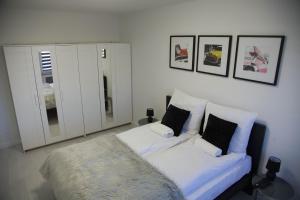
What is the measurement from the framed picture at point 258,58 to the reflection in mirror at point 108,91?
2.46 meters

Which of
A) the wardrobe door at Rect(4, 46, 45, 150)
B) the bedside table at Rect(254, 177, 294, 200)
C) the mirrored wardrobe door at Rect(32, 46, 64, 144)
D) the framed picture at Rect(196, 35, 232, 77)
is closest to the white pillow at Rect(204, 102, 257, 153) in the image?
the bedside table at Rect(254, 177, 294, 200)

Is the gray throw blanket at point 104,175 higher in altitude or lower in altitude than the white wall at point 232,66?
lower

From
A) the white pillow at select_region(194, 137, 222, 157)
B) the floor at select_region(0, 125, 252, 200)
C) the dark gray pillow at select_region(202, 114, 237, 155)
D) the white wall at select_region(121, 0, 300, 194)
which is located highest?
the white wall at select_region(121, 0, 300, 194)

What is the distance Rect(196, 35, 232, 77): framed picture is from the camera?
2.51 meters

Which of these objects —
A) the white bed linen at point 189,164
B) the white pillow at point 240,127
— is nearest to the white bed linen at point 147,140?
the white bed linen at point 189,164

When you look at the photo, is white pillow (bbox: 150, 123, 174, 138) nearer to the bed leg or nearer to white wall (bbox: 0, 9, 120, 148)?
the bed leg

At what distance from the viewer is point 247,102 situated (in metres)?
2.41

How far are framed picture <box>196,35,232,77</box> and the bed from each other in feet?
2.75

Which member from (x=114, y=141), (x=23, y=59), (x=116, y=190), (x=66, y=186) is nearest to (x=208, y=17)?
(x=114, y=141)

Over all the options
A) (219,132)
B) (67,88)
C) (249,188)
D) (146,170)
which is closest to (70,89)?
(67,88)

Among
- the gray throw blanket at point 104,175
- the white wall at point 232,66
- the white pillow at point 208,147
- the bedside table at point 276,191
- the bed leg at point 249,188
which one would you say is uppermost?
the white wall at point 232,66

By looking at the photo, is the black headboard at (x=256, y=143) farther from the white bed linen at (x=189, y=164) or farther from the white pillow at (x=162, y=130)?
the white pillow at (x=162, y=130)

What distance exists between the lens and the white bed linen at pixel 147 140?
243 cm

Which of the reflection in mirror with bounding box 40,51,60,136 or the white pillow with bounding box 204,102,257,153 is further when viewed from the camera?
the reflection in mirror with bounding box 40,51,60,136
